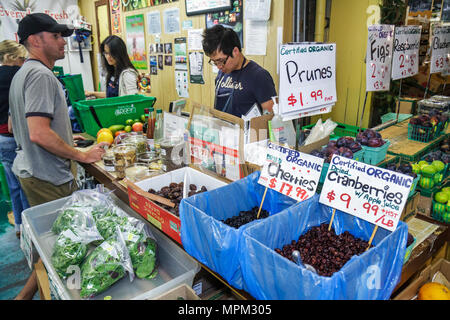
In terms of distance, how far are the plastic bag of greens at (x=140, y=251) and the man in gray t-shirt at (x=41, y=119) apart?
906 millimetres

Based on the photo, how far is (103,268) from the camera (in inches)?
55.0

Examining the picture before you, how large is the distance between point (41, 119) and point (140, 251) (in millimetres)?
→ 1088

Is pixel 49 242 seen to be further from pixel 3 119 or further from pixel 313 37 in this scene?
pixel 313 37

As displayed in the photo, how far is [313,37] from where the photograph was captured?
3.32m

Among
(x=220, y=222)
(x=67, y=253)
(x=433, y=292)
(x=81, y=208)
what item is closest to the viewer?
(x=220, y=222)

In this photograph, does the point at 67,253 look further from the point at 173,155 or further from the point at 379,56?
the point at 379,56

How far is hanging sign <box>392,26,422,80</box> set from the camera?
8.45 ft

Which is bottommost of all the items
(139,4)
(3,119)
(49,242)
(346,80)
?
(49,242)

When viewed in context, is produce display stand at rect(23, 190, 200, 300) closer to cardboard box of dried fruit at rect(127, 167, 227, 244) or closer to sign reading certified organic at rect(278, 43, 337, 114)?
cardboard box of dried fruit at rect(127, 167, 227, 244)

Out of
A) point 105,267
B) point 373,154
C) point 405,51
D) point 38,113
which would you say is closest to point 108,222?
point 105,267

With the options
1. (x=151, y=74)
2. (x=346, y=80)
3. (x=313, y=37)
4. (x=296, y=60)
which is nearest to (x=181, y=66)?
(x=151, y=74)

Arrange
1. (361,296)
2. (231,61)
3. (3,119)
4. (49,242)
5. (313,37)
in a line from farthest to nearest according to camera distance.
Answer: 1. (313,37)
2. (3,119)
3. (231,61)
4. (49,242)
5. (361,296)

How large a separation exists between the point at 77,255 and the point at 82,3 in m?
6.66

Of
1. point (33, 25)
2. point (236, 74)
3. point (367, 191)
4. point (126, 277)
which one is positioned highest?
point (33, 25)
